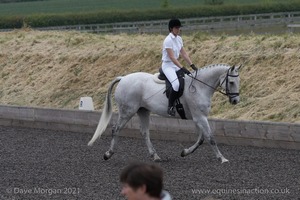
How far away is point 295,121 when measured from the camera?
1850 centimetres

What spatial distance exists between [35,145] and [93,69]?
331 inches

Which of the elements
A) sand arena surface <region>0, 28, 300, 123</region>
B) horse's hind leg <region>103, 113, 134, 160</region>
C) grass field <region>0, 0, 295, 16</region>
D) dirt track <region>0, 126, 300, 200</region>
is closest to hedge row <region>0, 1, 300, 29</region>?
grass field <region>0, 0, 295, 16</region>

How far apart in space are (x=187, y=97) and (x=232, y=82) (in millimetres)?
825

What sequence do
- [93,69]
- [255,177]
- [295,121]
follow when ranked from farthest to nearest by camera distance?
[93,69] < [295,121] < [255,177]

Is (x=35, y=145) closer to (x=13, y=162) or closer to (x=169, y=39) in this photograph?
(x=13, y=162)

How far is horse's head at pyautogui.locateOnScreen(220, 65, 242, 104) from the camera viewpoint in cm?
1566

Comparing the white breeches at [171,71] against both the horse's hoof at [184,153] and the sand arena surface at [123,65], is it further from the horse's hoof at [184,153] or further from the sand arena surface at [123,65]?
the sand arena surface at [123,65]

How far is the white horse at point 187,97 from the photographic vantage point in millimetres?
15734

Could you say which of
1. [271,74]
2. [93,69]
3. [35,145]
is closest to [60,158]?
[35,145]

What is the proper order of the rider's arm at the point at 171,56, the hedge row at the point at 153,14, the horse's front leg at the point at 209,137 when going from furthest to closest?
the hedge row at the point at 153,14
the rider's arm at the point at 171,56
the horse's front leg at the point at 209,137

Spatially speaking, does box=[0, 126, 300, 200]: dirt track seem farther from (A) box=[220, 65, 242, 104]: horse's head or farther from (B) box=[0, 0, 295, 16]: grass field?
(B) box=[0, 0, 295, 16]: grass field

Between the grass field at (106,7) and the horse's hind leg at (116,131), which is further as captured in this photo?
the grass field at (106,7)

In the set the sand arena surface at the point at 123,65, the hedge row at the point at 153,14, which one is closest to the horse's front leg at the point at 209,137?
the sand arena surface at the point at 123,65

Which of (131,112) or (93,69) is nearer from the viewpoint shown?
(131,112)
